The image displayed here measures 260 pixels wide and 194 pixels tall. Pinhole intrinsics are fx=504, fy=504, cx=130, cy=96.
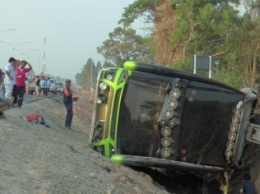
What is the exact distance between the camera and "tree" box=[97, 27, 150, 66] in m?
63.3

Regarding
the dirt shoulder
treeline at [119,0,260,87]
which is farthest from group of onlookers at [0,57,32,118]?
treeline at [119,0,260,87]

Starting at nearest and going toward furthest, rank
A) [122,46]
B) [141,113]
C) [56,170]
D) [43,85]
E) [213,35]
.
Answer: [56,170] → [141,113] → [213,35] → [43,85] → [122,46]

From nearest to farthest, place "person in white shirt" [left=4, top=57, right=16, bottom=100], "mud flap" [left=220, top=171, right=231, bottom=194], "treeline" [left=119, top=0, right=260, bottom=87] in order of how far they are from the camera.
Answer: "mud flap" [left=220, top=171, right=231, bottom=194] < "person in white shirt" [left=4, top=57, right=16, bottom=100] < "treeline" [left=119, top=0, right=260, bottom=87]

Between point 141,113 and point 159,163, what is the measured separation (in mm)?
948

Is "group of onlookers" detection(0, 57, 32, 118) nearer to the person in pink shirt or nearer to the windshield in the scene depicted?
the person in pink shirt

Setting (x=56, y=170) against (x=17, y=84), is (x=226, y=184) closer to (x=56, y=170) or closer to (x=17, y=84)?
(x=56, y=170)

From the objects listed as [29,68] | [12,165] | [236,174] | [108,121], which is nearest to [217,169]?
[236,174]

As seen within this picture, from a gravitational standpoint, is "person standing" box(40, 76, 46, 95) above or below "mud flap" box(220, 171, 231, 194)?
above

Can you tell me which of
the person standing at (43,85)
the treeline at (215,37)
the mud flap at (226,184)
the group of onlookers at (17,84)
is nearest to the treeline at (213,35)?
Result: the treeline at (215,37)

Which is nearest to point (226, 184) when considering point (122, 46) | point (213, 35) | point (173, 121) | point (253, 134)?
point (253, 134)

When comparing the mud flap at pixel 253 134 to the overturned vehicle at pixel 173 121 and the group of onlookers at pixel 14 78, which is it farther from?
the group of onlookers at pixel 14 78

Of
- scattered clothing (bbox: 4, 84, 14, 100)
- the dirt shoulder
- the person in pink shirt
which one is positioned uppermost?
the person in pink shirt

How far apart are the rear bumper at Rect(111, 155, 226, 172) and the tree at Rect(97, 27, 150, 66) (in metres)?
52.8

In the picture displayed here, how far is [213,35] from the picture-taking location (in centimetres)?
2877
